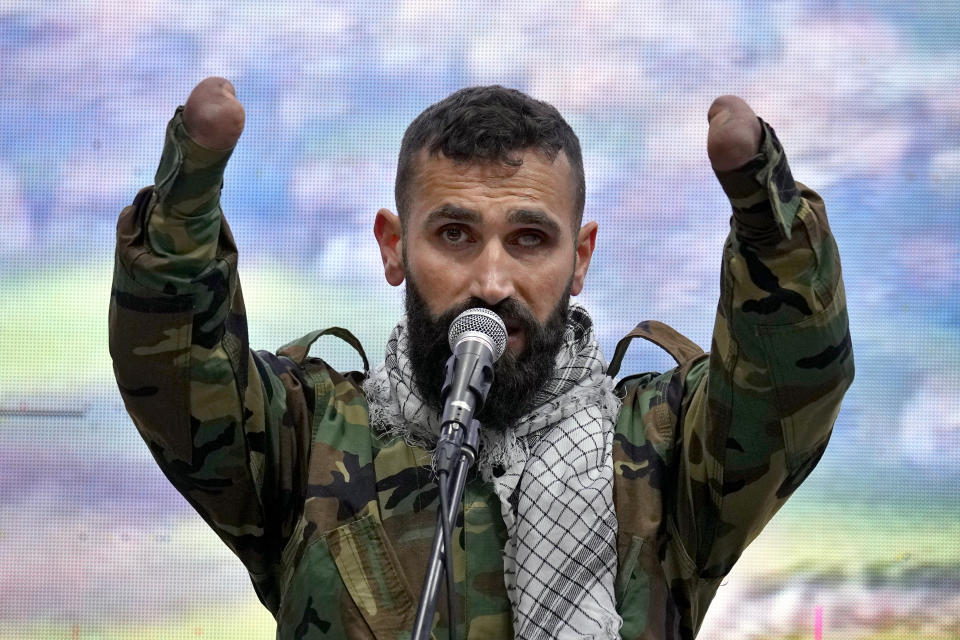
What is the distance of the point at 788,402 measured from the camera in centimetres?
166

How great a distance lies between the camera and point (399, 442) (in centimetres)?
193

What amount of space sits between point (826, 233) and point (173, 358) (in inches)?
32.2

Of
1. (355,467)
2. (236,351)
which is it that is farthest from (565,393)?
(236,351)

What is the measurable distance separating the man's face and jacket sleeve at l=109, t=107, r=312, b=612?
251mm

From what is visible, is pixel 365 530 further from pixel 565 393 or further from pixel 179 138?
pixel 179 138

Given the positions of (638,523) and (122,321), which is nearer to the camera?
(122,321)

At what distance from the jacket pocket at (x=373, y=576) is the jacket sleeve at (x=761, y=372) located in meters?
0.38

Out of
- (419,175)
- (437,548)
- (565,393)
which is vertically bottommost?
(437,548)

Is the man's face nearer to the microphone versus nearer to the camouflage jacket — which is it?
the camouflage jacket

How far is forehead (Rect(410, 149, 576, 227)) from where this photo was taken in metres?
1.90

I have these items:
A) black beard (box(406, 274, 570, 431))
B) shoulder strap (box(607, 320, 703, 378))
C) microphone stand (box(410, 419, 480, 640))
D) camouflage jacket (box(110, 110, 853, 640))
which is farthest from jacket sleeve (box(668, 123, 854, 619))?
microphone stand (box(410, 419, 480, 640))

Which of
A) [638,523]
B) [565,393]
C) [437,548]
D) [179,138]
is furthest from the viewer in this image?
[565,393]

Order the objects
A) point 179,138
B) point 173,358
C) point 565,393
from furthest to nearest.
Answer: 1. point 565,393
2. point 173,358
3. point 179,138

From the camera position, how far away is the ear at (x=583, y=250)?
2.06m
